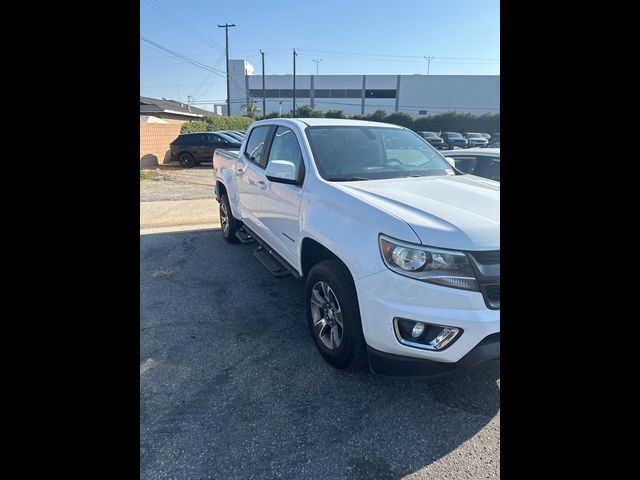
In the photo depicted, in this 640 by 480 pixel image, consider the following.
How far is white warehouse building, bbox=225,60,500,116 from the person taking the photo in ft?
216

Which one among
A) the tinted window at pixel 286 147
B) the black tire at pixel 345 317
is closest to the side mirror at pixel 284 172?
the tinted window at pixel 286 147

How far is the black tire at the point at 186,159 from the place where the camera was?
1977 cm

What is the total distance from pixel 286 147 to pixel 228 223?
95.8 inches

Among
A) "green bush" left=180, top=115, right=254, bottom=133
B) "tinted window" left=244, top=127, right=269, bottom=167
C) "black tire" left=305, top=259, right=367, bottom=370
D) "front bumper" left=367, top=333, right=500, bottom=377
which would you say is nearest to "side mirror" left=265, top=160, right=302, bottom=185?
"black tire" left=305, top=259, right=367, bottom=370

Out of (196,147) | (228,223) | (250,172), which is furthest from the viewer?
(196,147)

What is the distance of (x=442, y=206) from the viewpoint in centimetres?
253

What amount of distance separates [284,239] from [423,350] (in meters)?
1.88

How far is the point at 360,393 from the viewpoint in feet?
8.79

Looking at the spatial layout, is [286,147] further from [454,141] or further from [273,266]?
[454,141]

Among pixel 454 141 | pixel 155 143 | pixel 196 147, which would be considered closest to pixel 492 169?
pixel 196 147

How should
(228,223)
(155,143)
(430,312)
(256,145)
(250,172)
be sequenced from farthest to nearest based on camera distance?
1. (155,143)
2. (228,223)
3. (256,145)
4. (250,172)
5. (430,312)
